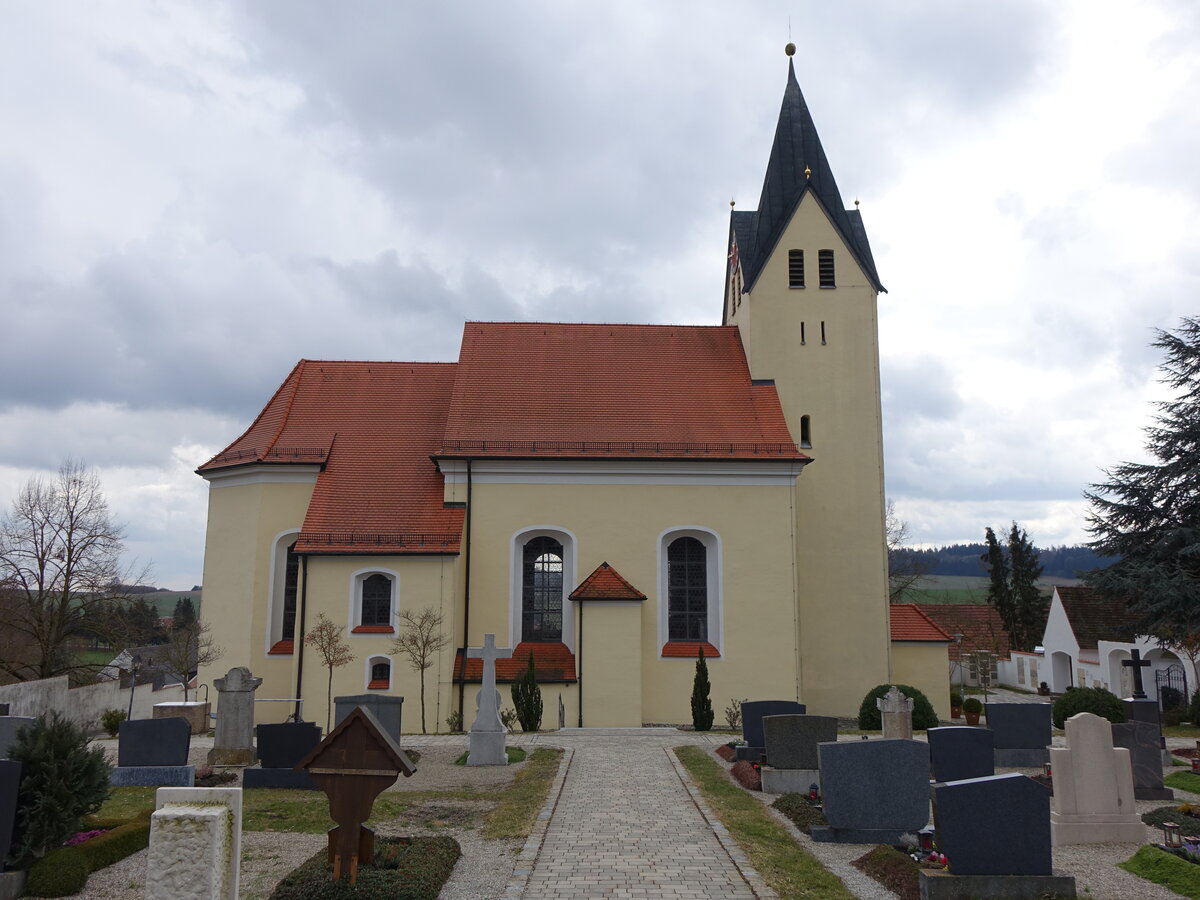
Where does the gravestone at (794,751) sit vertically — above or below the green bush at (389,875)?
above

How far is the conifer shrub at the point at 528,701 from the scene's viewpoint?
20.5m

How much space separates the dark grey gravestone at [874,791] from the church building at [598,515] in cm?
1164

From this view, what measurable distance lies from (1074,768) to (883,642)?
13674 mm

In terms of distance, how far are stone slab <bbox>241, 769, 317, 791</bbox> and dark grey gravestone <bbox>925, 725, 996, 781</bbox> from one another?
890cm

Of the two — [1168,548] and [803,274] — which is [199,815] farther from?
[1168,548]

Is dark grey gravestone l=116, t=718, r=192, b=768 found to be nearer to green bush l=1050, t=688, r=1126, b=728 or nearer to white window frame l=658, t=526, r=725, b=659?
white window frame l=658, t=526, r=725, b=659

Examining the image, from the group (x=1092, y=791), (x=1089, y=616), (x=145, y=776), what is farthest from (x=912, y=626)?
(x=145, y=776)

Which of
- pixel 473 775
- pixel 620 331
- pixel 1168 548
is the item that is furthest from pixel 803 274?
pixel 473 775

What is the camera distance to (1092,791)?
10.2 m

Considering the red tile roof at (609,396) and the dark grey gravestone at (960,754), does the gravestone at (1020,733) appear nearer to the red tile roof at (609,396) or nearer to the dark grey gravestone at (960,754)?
the dark grey gravestone at (960,754)

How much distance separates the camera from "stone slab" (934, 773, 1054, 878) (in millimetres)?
7859

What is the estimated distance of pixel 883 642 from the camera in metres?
23.7

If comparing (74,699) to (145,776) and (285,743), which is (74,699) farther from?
(285,743)

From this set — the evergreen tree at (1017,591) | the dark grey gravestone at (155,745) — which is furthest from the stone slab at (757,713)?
the evergreen tree at (1017,591)
